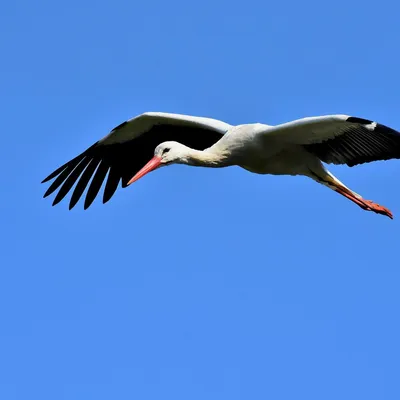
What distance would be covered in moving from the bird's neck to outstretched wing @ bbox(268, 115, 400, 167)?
0.58 meters

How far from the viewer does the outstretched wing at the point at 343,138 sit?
35.9ft

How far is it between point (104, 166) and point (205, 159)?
265 cm

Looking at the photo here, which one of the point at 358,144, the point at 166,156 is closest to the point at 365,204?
the point at 358,144

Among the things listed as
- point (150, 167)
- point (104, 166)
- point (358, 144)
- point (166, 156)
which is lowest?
point (150, 167)

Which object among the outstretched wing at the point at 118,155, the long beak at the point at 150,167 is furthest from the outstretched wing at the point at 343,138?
the outstretched wing at the point at 118,155

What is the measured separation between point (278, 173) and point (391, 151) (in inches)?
50.3

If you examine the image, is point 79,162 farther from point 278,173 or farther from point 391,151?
point 391,151

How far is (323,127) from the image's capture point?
36.8ft

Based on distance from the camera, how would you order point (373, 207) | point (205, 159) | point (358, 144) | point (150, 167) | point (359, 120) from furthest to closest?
1. point (373, 207)
2. point (205, 159)
3. point (358, 144)
4. point (150, 167)
5. point (359, 120)

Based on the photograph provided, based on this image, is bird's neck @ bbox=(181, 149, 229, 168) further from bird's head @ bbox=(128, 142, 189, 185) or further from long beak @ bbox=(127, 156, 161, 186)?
long beak @ bbox=(127, 156, 161, 186)

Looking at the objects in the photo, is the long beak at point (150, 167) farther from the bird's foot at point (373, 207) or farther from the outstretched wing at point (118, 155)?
the bird's foot at point (373, 207)

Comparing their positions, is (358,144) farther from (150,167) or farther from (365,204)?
(150,167)

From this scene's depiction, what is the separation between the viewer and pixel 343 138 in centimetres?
1148

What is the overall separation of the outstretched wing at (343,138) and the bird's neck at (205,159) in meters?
0.58
